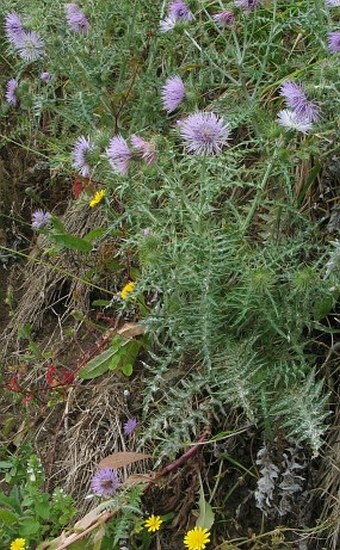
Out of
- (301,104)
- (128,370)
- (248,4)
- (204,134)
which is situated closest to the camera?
(204,134)

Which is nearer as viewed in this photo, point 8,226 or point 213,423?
point 213,423

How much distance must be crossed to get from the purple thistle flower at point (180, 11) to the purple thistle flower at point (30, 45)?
0.51 m

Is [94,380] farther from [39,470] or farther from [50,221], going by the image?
[50,221]

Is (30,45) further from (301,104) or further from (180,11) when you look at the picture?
(301,104)

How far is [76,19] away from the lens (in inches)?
98.7

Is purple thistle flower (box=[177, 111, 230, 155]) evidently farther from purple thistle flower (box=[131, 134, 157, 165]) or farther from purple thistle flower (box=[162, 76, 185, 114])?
purple thistle flower (box=[162, 76, 185, 114])

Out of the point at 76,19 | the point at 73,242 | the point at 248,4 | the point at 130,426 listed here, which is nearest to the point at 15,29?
the point at 76,19

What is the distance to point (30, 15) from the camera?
2627 mm

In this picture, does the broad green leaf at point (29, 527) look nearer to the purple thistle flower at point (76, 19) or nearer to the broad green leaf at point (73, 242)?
the broad green leaf at point (73, 242)

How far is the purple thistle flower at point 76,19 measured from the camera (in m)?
2.51

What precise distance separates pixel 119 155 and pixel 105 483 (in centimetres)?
73

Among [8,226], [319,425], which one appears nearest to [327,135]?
[319,425]

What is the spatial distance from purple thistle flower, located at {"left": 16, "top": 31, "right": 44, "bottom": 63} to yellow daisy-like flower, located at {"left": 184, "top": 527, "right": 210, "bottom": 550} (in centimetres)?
143

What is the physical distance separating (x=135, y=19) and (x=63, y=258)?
77cm
